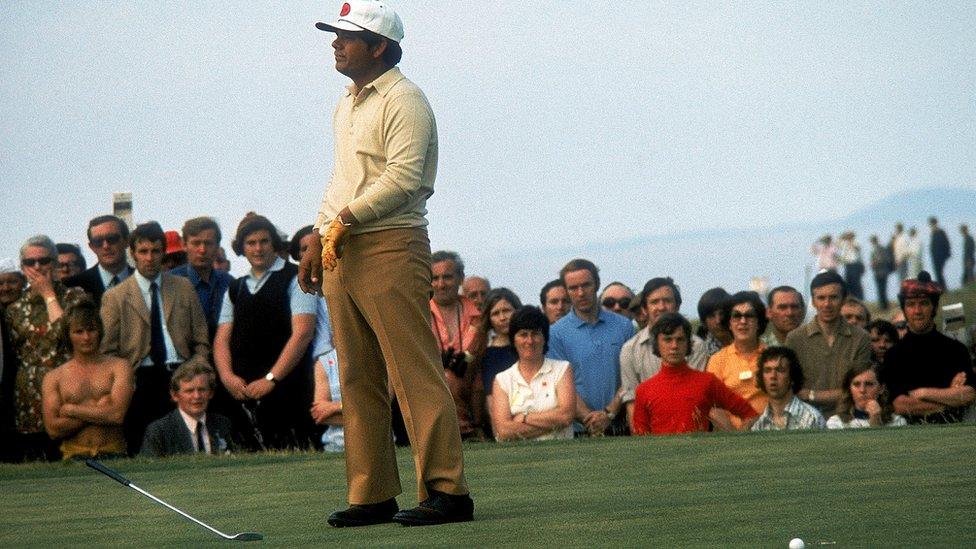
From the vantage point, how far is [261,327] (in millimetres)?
10508

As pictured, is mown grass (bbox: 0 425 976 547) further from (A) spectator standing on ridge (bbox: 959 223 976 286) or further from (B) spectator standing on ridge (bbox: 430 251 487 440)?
(A) spectator standing on ridge (bbox: 959 223 976 286)

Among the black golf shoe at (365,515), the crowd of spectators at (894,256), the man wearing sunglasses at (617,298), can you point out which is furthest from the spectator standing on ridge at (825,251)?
the black golf shoe at (365,515)

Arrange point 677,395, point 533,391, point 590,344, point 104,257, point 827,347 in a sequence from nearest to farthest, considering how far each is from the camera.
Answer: point 677,395 → point 533,391 → point 827,347 → point 104,257 → point 590,344

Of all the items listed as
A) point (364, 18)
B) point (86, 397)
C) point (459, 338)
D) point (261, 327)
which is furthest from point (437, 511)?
point (459, 338)

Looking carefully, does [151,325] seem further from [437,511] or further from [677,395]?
[437,511]

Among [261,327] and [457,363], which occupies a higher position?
[261,327]

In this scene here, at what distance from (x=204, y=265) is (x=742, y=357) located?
3.48 metres

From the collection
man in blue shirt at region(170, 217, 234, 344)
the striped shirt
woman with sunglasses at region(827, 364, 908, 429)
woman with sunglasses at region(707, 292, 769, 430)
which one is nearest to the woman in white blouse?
woman with sunglasses at region(707, 292, 769, 430)

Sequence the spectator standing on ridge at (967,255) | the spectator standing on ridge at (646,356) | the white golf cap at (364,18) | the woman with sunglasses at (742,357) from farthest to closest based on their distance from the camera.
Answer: the spectator standing on ridge at (967,255) < the spectator standing on ridge at (646,356) < the woman with sunglasses at (742,357) < the white golf cap at (364,18)

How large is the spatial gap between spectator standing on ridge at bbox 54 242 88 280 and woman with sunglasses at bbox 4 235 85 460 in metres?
1.07

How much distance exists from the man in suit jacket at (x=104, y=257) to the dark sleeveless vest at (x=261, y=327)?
87 cm

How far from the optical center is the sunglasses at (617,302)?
1297cm

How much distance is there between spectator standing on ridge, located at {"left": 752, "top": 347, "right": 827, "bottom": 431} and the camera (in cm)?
1003

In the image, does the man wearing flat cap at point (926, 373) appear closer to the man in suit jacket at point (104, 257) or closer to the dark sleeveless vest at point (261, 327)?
the dark sleeveless vest at point (261, 327)
